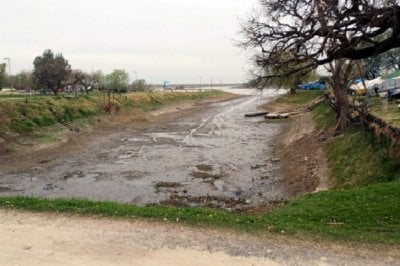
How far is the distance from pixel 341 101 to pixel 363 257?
75.8 ft

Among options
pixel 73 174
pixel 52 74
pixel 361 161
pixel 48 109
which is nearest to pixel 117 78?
pixel 52 74

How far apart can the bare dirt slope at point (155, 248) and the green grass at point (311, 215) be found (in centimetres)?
62

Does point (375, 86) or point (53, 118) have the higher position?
point (375, 86)

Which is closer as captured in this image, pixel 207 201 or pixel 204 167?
pixel 207 201

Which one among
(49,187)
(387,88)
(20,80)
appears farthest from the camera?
(20,80)

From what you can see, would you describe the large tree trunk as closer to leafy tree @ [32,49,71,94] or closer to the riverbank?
the riverbank

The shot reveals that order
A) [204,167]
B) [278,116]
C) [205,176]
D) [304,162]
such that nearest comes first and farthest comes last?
[205,176]
[304,162]
[204,167]
[278,116]

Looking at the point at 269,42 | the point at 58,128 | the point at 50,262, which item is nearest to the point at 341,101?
the point at 269,42

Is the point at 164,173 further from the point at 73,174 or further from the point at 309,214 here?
the point at 309,214

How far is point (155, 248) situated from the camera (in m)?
9.04

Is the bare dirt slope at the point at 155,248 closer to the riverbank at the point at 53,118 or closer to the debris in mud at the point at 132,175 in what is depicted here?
the debris in mud at the point at 132,175

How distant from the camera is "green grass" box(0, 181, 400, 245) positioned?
1030 cm

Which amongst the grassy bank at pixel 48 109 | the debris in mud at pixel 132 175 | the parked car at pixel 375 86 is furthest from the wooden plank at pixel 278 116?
the debris in mud at pixel 132 175

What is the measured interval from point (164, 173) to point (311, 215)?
508 inches
